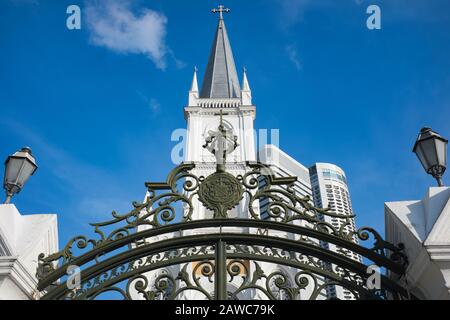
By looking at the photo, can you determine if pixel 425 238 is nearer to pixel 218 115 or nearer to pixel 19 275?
pixel 19 275

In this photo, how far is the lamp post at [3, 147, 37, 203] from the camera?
3.80m

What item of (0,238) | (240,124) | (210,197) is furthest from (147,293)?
(240,124)

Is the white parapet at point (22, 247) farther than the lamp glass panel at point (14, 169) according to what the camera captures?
No

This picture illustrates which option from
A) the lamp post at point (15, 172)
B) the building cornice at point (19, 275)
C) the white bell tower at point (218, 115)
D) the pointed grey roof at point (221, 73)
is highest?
the pointed grey roof at point (221, 73)

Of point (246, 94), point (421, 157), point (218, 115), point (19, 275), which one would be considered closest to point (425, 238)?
point (421, 157)

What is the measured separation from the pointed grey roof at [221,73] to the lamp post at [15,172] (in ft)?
Result: 96.0

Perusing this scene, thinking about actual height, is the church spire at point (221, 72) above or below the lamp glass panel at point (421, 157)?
above

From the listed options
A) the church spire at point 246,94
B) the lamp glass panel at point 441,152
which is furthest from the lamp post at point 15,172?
the church spire at point 246,94

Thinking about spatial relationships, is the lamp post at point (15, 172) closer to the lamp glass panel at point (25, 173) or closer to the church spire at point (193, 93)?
the lamp glass panel at point (25, 173)

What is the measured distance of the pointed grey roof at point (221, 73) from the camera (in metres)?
33.6

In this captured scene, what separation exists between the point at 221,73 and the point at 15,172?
32.9 m

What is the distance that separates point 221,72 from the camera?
118 ft

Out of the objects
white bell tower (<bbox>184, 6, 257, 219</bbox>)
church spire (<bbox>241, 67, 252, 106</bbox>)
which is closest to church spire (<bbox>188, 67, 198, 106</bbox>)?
white bell tower (<bbox>184, 6, 257, 219</bbox>)
